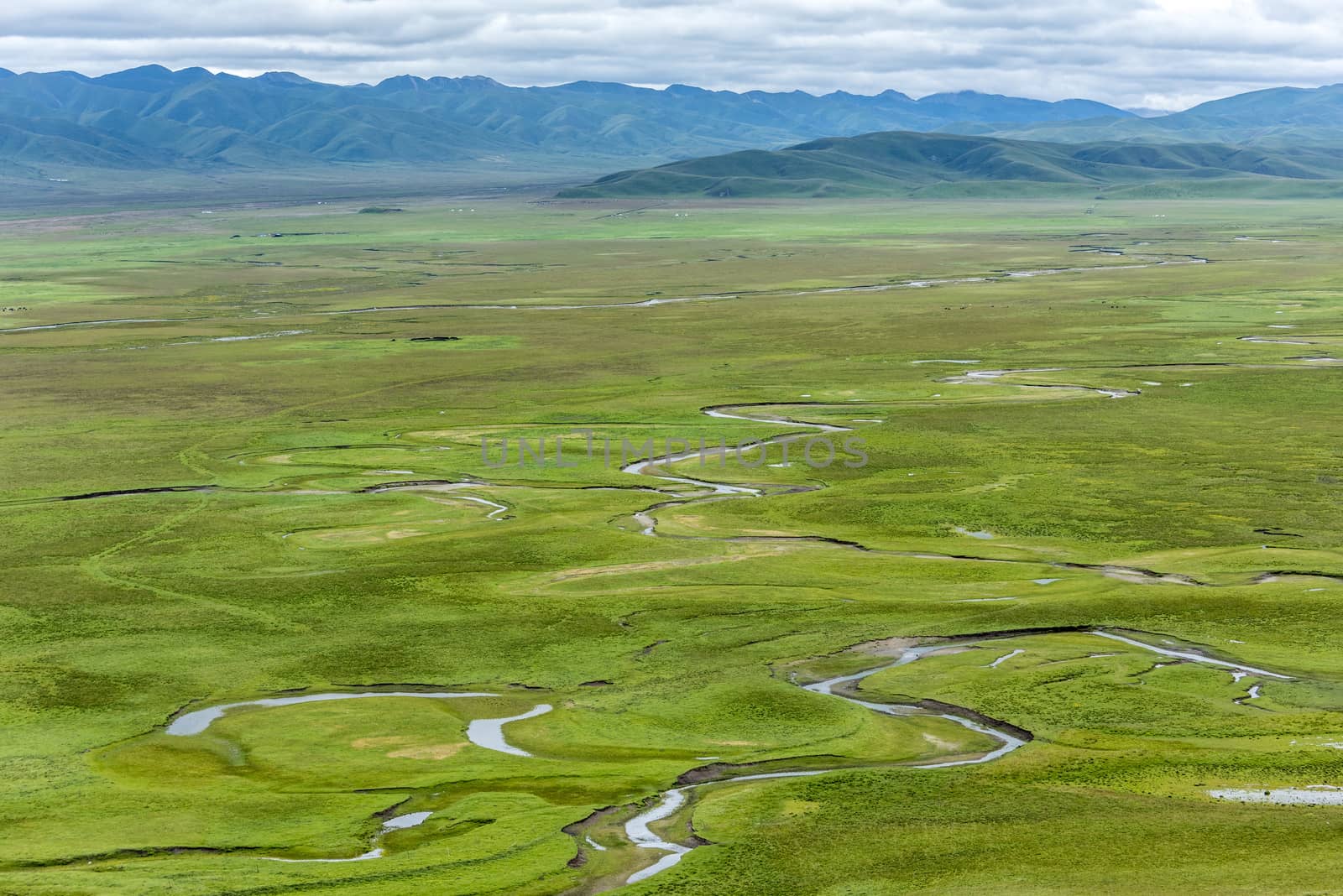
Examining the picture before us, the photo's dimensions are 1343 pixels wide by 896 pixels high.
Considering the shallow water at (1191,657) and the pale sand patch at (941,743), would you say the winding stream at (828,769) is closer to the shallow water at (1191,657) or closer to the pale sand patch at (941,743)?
the pale sand patch at (941,743)

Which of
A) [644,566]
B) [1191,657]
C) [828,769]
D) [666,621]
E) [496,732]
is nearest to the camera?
Answer: [828,769]

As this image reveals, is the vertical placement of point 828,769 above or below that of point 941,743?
above

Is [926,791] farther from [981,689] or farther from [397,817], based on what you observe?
[397,817]

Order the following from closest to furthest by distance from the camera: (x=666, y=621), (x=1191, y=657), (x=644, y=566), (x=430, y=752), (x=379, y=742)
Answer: (x=430, y=752) → (x=379, y=742) → (x=1191, y=657) → (x=666, y=621) → (x=644, y=566)

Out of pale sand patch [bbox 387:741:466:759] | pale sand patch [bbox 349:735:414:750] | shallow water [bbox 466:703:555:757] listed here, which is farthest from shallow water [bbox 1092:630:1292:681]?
pale sand patch [bbox 349:735:414:750]

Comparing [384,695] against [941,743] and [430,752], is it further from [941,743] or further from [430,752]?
[941,743]

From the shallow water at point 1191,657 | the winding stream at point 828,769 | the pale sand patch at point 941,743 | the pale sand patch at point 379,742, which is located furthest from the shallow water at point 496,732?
Result: the shallow water at point 1191,657

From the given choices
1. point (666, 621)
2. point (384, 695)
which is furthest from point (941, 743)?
point (384, 695)

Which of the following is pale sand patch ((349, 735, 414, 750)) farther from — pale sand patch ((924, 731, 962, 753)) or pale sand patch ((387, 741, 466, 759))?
pale sand patch ((924, 731, 962, 753))
